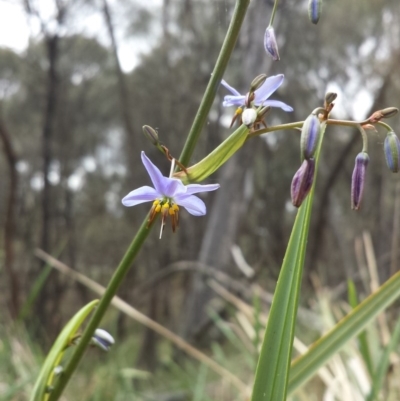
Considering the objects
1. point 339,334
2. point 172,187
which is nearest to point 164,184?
point 172,187

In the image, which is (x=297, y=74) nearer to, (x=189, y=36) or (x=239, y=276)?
(x=189, y=36)

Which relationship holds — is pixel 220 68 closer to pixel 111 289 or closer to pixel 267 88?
pixel 267 88

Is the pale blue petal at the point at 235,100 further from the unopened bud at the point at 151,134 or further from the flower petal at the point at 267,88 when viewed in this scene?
the unopened bud at the point at 151,134

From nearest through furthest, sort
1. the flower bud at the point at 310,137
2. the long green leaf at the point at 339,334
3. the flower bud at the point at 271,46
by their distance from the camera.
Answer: the flower bud at the point at 310,137
the flower bud at the point at 271,46
the long green leaf at the point at 339,334

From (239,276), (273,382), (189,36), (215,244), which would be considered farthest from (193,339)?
(273,382)

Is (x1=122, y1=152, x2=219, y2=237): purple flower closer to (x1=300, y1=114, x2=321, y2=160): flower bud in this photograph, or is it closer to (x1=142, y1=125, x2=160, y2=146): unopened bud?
(x1=142, y1=125, x2=160, y2=146): unopened bud

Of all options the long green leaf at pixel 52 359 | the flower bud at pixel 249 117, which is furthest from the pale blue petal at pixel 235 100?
the long green leaf at pixel 52 359
